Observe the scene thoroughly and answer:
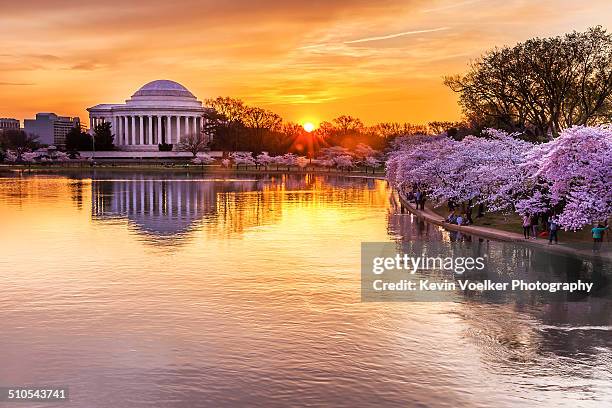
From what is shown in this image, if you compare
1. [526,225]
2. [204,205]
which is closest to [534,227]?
[526,225]

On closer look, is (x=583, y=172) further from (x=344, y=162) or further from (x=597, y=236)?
(x=344, y=162)

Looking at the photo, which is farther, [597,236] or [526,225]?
[526,225]

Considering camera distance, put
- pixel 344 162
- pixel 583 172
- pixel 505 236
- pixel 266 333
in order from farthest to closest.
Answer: pixel 344 162 < pixel 505 236 < pixel 583 172 < pixel 266 333

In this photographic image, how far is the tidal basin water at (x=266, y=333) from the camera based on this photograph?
52.4 feet

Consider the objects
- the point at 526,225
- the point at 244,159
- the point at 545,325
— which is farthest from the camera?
the point at 244,159

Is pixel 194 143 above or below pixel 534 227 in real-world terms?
Answer: above

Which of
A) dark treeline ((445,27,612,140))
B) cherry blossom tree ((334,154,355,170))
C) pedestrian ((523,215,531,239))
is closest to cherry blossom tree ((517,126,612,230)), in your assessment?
pedestrian ((523,215,531,239))

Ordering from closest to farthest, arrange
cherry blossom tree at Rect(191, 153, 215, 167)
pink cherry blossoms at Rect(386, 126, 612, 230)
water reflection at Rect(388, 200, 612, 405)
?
water reflection at Rect(388, 200, 612, 405), pink cherry blossoms at Rect(386, 126, 612, 230), cherry blossom tree at Rect(191, 153, 215, 167)

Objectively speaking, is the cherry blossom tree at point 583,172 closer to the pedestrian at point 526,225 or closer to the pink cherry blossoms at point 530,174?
the pink cherry blossoms at point 530,174

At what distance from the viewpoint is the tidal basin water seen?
15984mm

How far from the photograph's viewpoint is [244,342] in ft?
63.5

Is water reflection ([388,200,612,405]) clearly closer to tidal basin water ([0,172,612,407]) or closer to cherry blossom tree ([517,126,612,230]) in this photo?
tidal basin water ([0,172,612,407])

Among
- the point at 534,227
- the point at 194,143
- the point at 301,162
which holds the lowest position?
the point at 534,227

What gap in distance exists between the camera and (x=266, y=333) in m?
20.2
